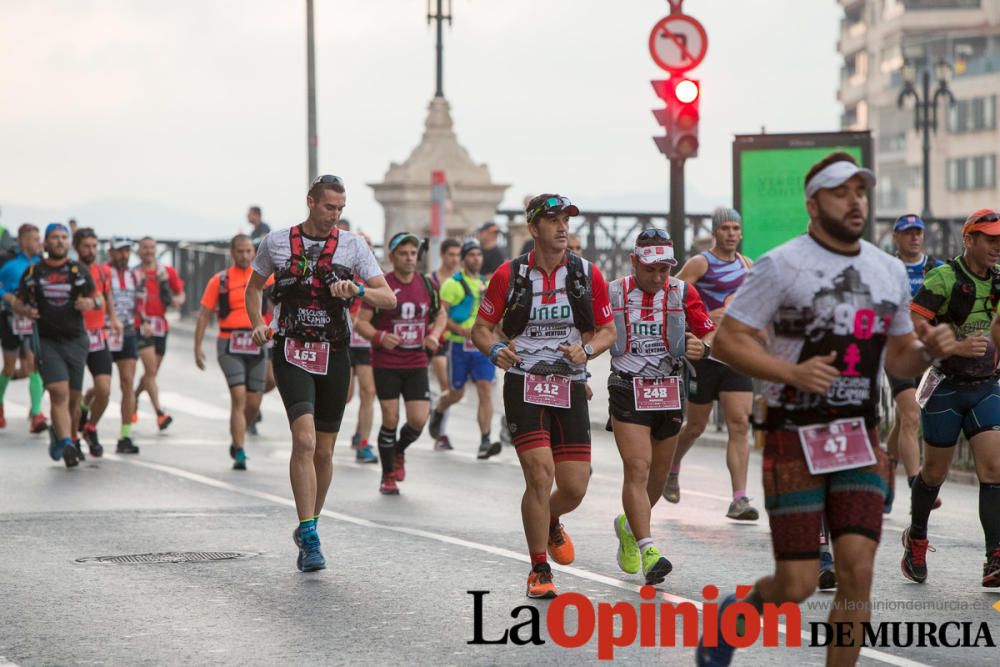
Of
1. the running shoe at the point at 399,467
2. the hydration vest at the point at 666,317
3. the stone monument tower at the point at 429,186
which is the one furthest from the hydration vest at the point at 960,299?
the stone monument tower at the point at 429,186

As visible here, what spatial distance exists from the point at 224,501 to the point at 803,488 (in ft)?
25.0

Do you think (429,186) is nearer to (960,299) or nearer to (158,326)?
(158,326)

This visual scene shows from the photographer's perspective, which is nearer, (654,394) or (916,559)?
(916,559)

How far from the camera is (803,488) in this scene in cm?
663

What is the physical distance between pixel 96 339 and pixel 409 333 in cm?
342

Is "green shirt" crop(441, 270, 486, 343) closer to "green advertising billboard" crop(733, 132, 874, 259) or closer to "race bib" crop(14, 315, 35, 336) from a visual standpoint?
"green advertising billboard" crop(733, 132, 874, 259)

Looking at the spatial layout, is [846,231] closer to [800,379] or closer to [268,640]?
[800,379]

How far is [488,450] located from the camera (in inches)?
684

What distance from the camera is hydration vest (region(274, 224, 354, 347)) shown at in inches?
409

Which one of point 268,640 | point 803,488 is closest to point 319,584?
point 268,640

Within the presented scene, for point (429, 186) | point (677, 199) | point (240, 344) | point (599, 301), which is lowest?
point (240, 344)

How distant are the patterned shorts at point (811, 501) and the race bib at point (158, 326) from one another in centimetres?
1445

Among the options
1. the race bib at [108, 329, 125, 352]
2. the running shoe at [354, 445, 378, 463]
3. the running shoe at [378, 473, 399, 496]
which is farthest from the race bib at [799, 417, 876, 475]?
the race bib at [108, 329, 125, 352]

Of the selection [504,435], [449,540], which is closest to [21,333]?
[504,435]
